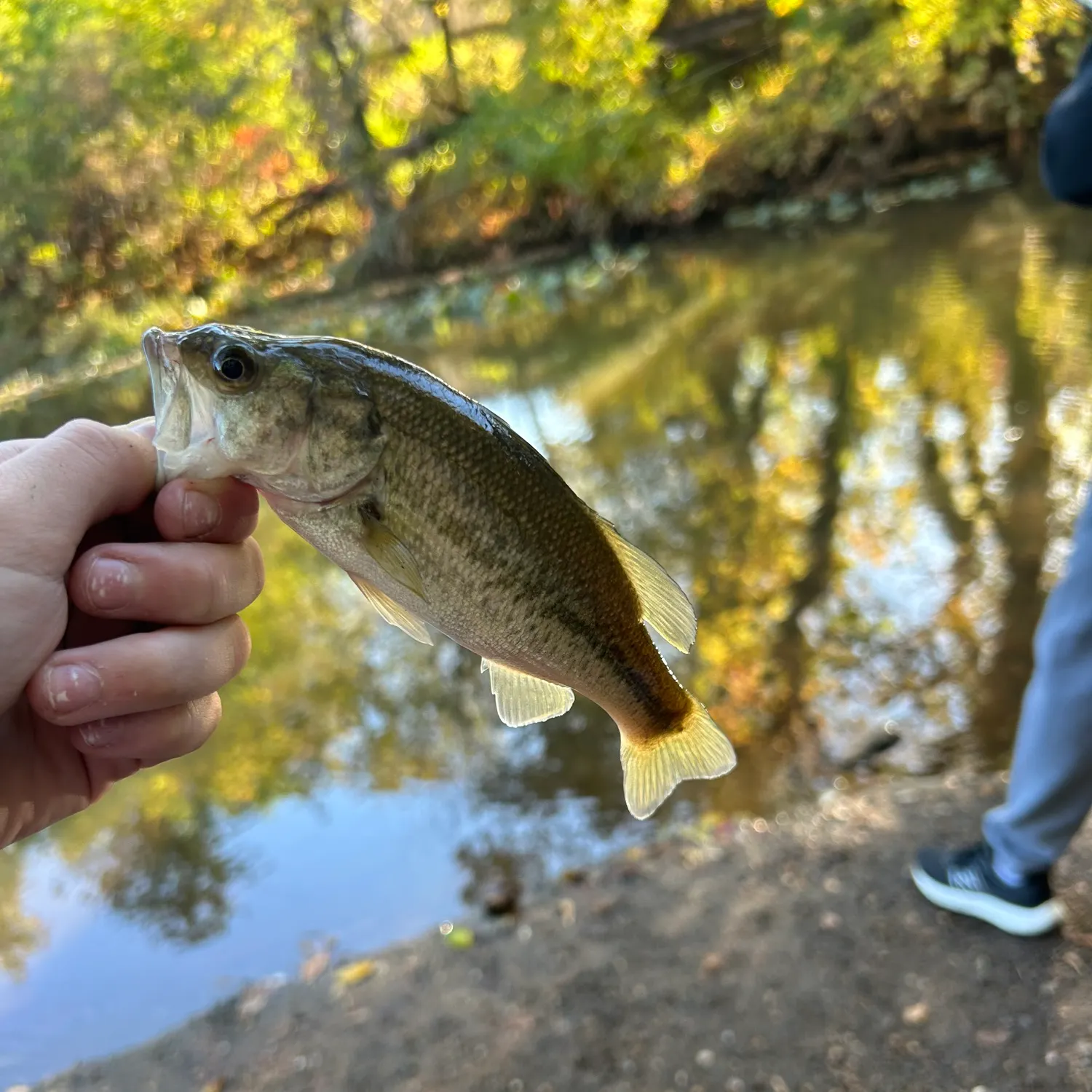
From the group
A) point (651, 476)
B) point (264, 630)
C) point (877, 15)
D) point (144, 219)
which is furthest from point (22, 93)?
point (877, 15)

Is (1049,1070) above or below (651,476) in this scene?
above

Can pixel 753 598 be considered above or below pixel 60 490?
below

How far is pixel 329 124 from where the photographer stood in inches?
657

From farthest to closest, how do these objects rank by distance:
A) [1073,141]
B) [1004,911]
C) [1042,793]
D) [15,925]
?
[15,925], [1004,911], [1042,793], [1073,141]

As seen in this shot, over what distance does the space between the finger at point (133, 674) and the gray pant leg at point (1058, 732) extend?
87.9 inches

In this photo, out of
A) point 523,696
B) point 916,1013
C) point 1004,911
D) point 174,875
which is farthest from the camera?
point 174,875

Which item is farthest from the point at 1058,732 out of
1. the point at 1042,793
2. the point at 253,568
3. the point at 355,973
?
the point at 355,973

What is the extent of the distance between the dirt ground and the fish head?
2500mm

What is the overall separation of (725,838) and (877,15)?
1402cm

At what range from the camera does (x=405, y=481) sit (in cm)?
132

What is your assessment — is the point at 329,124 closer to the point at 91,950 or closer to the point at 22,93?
the point at 22,93

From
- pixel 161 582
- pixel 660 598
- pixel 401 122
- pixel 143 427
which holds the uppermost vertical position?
pixel 143 427

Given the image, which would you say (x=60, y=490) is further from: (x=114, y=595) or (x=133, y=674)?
(x=133, y=674)

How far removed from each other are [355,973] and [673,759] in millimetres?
2681
